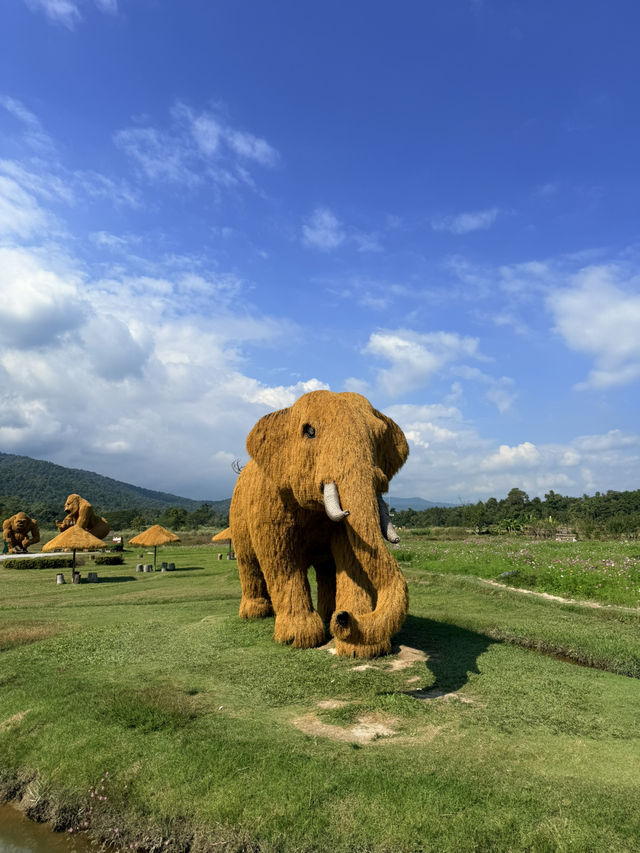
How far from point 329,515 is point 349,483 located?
0.49m

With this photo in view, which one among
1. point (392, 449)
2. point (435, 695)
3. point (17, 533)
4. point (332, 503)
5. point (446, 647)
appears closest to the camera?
point (435, 695)

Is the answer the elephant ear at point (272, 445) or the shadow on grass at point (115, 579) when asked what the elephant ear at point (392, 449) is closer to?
the elephant ear at point (272, 445)

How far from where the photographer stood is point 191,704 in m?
6.06

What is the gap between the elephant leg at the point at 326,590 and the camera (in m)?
9.04

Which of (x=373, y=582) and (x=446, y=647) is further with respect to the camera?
(x=446, y=647)

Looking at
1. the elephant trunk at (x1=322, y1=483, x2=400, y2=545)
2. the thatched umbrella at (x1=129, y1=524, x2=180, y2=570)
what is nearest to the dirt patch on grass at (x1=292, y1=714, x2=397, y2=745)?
the elephant trunk at (x1=322, y1=483, x2=400, y2=545)

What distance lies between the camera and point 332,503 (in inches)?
261

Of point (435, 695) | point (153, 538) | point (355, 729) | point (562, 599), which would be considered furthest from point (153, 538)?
point (355, 729)

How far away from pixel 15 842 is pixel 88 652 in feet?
14.7

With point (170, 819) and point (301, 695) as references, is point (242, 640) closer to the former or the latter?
point (301, 695)

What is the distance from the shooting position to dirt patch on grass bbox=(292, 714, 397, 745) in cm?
519

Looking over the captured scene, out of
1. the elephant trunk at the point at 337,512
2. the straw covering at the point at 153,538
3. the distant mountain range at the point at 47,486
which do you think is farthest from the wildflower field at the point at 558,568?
the distant mountain range at the point at 47,486

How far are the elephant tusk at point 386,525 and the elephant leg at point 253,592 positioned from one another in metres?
3.69

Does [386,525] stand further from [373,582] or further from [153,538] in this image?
[153,538]
